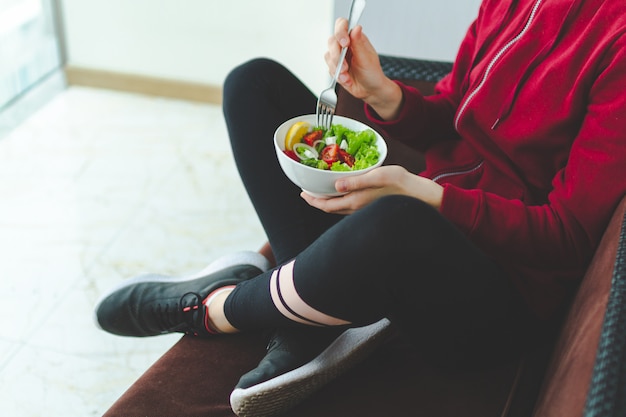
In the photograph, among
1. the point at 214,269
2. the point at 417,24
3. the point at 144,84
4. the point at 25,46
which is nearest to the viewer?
the point at 214,269

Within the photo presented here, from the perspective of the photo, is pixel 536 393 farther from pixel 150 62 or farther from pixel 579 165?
pixel 150 62

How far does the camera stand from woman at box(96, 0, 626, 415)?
2.70 feet

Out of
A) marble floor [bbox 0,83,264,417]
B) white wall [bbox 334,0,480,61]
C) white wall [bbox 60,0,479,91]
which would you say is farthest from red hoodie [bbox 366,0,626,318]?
white wall [bbox 60,0,479,91]

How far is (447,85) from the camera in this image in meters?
1.21

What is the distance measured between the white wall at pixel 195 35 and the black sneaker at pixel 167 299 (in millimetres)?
1188

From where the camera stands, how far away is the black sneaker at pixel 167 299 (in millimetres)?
1087

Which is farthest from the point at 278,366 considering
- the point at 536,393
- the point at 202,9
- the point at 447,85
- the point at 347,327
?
the point at 202,9

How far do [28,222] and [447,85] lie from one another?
1183 mm

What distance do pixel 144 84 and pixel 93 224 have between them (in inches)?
32.9

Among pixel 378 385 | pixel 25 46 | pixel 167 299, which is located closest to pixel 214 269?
pixel 167 299

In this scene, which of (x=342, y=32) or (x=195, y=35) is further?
(x=195, y=35)

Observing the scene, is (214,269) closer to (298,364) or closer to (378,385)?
(298,364)

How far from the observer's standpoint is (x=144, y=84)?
7.88 ft

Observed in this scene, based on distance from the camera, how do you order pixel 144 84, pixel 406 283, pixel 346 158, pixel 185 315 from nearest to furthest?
1. pixel 406 283
2. pixel 346 158
3. pixel 185 315
4. pixel 144 84
